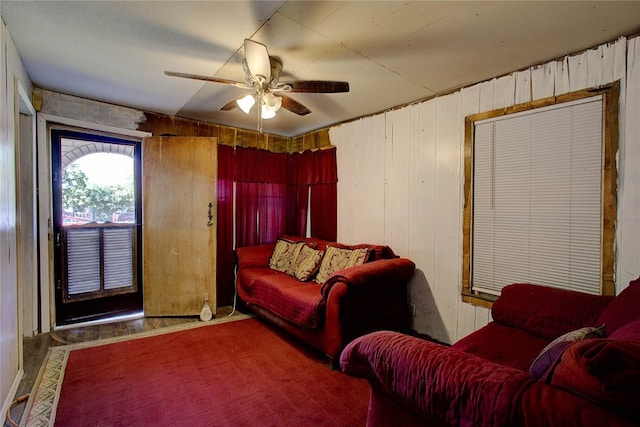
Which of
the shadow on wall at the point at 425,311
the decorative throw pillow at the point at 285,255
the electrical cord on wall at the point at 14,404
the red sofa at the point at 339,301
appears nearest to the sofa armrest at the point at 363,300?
the red sofa at the point at 339,301

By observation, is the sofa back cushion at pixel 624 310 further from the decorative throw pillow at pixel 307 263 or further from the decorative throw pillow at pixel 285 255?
the decorative throw pillow at pixel 285 255

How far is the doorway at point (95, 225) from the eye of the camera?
3.05m

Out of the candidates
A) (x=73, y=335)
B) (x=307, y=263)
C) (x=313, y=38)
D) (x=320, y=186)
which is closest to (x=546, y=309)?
(x=307, y=263)

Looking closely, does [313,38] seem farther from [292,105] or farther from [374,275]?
[374,275]

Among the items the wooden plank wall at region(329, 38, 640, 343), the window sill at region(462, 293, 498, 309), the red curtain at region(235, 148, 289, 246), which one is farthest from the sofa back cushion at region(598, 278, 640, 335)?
the red curtain at region(235, 148, 289, 246)

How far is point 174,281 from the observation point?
3.38 m

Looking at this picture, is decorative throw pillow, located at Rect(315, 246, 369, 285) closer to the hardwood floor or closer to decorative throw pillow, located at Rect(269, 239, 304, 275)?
decorative throw pillow, located at Rect(269, 239, 304, 275)

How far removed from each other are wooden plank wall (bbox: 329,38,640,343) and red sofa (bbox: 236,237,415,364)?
0.93 feet

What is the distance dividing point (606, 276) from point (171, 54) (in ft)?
10.7

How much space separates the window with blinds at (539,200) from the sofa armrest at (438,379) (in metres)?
1.52

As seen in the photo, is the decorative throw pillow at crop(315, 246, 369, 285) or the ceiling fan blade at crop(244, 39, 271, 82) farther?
the decorative throw pillow at crop(315, 246, 369, 285)

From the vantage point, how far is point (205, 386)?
6.75 feet

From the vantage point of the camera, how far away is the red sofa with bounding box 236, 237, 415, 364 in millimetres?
2309

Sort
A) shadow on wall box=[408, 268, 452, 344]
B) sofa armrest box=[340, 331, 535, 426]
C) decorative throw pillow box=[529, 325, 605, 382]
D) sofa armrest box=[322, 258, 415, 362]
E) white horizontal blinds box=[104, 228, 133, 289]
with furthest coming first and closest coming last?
white horizontal blinds box=[104, 228, 133, 289], shadow on wall box=[408, 268, 452, 344], sofa armrest box=[322, 258, 415, 362], decorative throw pillow box=[529, 325, 605, 382], sofa armrest box=[340, 331, 535, 426]
